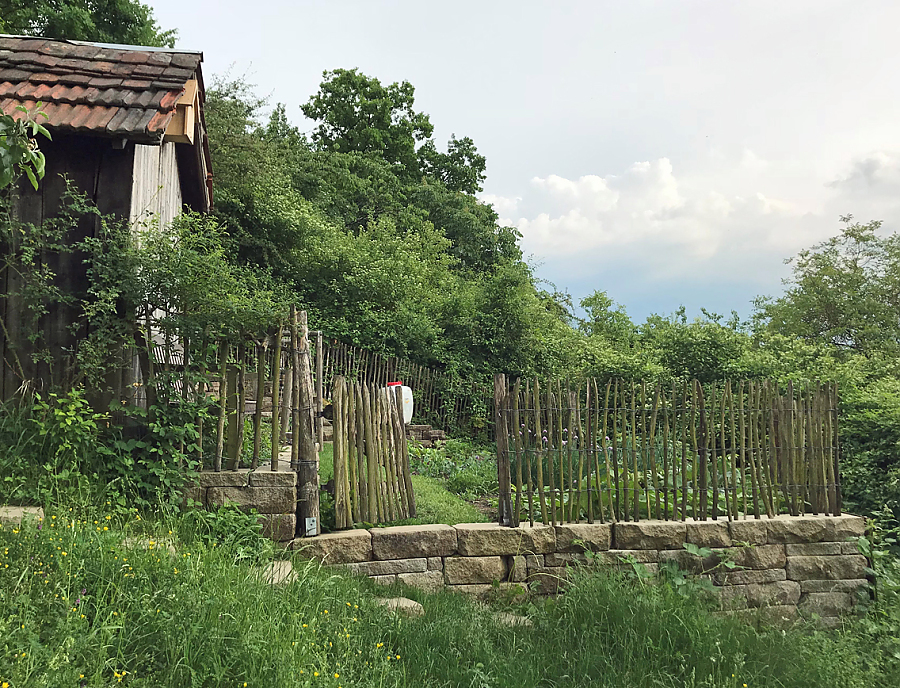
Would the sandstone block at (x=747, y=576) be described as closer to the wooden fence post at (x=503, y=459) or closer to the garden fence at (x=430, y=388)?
the wooden fence post at (x=503, y=459)

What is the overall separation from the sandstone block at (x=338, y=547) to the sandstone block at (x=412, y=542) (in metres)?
0.08

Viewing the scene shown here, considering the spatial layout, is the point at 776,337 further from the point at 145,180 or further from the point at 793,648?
the point at 145,180

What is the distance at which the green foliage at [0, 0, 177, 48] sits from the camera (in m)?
13.9

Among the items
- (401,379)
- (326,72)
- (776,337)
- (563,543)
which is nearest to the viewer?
(563,543)

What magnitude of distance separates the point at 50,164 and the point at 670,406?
5941 mm

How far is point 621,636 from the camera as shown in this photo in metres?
4.02

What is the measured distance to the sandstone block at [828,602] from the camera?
555cm

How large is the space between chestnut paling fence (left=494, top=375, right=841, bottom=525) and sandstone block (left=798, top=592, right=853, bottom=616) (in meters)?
0.72

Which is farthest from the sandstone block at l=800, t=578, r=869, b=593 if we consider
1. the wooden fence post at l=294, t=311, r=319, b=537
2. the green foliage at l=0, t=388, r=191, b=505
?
the green foliage at l=0, t=388, r=191, b=505

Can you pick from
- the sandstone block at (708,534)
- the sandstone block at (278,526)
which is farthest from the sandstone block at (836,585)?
the sandstone block at (278,526)

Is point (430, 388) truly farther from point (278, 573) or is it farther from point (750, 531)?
point (278, 573)

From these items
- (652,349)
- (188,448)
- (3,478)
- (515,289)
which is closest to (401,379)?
(515,289)

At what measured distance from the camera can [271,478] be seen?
4750mm

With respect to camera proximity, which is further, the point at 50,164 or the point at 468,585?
the point at 50,164
